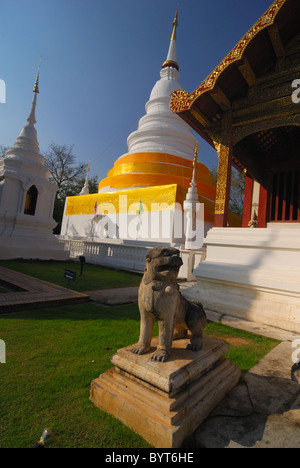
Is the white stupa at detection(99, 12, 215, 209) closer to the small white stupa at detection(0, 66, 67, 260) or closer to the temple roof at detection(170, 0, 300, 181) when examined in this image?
the small white stupa at detection(0, 66, 67, 260)

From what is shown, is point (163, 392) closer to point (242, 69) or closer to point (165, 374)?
point (165, 374)

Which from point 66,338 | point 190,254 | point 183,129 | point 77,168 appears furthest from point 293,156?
point 77,168

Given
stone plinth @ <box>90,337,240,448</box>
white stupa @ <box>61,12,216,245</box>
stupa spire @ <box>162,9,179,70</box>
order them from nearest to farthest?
stone plinth @ <box>90,337,240,448</box>
white stupa @ <box>61,12,216,245</box>
stupa spire @ <box>162,9,179,70</box>

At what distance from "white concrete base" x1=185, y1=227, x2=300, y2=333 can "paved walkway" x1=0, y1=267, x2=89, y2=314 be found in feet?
8.45

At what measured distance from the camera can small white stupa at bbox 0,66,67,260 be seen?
10.8 metres

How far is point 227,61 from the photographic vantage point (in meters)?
4.95

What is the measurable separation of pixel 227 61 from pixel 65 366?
5.88 meters

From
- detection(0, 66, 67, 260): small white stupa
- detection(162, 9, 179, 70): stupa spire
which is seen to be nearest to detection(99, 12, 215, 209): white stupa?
detection(162, 9, 179, 70): stupa spire

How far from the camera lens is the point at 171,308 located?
1.94 metres

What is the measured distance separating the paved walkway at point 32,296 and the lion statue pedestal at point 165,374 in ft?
8.99

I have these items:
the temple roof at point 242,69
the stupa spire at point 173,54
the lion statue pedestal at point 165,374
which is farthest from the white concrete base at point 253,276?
the stupa spire at point 173,54

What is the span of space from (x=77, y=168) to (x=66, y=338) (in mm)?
29939

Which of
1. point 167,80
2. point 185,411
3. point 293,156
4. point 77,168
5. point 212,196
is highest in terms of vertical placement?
point 167,80
